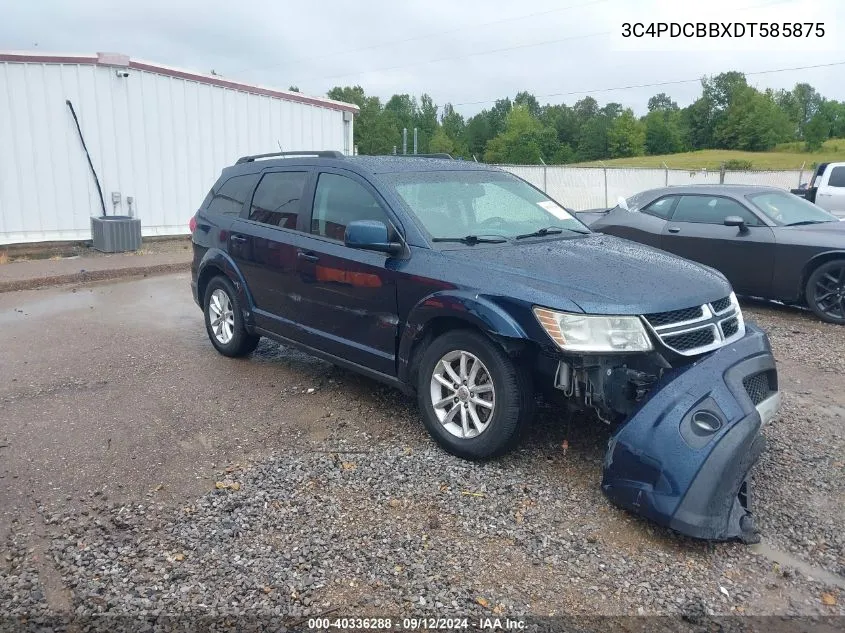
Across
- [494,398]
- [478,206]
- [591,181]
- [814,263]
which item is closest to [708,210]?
[814,263]

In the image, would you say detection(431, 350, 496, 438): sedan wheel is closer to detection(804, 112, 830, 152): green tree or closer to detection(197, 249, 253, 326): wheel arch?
detection(197, 249, 253, 326): wheel arch

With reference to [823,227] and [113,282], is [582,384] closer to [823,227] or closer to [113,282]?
[823,227]

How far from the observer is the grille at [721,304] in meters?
4.04

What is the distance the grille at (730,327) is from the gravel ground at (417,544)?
2.69 feet

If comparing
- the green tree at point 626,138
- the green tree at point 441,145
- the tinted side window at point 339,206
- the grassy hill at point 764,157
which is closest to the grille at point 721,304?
the tinted side window at point 339,206

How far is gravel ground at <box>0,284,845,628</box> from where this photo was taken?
2.96m

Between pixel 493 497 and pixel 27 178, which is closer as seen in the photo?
pixel 493 497

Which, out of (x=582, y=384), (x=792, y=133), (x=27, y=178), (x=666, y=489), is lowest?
(x=666, y=489)

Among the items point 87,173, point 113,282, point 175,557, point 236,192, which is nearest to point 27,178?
point 87,173

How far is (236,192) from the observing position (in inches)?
248

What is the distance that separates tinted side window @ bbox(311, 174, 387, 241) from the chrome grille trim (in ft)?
6.49

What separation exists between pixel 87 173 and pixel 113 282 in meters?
3.44

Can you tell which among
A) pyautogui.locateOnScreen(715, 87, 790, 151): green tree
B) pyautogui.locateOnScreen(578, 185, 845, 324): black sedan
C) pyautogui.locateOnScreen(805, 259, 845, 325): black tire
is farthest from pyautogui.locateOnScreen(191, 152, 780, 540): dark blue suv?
pyautogui.locateOnScreen(715, 87, 790, 151): green tree

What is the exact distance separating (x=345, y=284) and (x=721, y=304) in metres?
2.42
